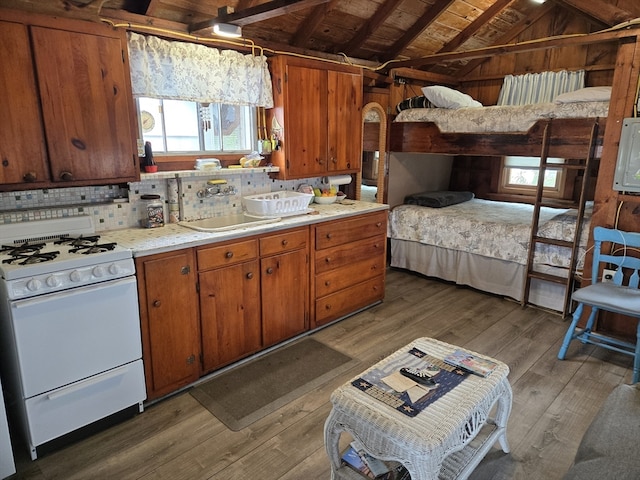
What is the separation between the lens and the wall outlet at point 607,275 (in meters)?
3.16

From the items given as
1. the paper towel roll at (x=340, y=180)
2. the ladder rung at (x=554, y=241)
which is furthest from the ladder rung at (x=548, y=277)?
the paper towel roll at (x=340, y=180)

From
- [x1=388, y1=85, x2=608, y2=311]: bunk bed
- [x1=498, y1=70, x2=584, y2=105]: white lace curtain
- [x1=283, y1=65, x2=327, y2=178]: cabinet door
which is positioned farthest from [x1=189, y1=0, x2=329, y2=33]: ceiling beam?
[x1=498, y1=70, x2=584, y2=105]: white lace curtain

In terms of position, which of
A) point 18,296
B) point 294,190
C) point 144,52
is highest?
point 144,52

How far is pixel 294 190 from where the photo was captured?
3740mm

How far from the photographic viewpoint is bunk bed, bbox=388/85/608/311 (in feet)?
11.5

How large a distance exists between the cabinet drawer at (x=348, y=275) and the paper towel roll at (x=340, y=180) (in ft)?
2.55

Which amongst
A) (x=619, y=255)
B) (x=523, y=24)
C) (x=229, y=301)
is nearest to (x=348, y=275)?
(x=229, y=301)

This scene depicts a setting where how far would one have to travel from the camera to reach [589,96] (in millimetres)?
3330

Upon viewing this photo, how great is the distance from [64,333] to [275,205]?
157 centimetres

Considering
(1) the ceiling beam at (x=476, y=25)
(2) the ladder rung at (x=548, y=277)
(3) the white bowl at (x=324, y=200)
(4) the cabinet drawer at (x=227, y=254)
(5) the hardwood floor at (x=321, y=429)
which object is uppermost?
(1) the ceiling beam at (x=476, y=25)

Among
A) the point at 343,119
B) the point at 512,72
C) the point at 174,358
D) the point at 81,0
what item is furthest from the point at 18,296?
the point at 512,72

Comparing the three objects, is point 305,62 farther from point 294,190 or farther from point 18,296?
point 18,296

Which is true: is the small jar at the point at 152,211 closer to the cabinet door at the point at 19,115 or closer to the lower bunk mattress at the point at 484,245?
the cabinet door at the point at 19,115

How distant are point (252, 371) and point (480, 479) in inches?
58.2
